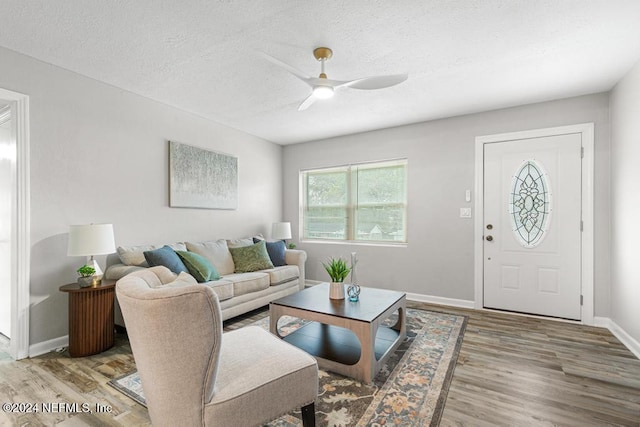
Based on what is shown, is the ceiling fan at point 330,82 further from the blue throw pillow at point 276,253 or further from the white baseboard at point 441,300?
the white baseboard at point 441,300

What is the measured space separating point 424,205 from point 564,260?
166 centimetres

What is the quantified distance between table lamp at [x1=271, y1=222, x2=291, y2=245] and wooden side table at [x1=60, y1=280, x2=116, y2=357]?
8.16 ft

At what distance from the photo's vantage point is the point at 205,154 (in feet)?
13.2

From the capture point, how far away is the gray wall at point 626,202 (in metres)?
2.60

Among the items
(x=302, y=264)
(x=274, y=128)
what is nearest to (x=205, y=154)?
(x=274, y=128)

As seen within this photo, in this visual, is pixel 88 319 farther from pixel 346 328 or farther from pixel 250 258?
pixel 346 328

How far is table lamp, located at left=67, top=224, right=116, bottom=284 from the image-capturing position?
248 centimetres

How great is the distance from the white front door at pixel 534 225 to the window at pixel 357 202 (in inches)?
45.9

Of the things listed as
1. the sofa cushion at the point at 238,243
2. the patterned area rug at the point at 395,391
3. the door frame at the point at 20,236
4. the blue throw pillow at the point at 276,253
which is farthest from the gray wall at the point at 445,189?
the door frame at the point at 20,236

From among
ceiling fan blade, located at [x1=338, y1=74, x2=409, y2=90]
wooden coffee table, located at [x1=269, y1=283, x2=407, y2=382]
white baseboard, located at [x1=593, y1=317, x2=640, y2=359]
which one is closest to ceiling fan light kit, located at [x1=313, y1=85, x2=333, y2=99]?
ceiling fan blade, located at [x1=338, y1=74, x2=409, y2=90]

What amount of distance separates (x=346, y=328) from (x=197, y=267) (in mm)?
1759

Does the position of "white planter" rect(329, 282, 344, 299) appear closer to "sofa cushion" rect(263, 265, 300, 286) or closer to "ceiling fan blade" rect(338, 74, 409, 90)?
"sofa cushion" rect(263, 265, 300, 286)

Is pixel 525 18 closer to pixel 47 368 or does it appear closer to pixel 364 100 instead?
pixel 364 100

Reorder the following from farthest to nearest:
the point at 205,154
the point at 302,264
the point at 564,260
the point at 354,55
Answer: the point at 302,264 < the point at 205,154 < the point at 564,260 < the point at 354,55
